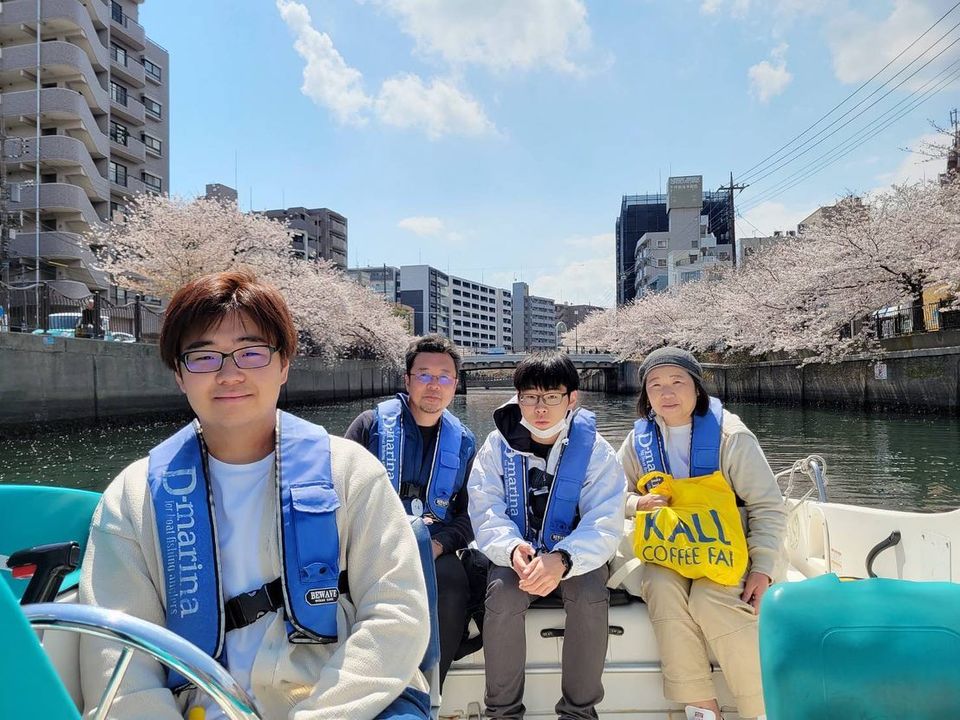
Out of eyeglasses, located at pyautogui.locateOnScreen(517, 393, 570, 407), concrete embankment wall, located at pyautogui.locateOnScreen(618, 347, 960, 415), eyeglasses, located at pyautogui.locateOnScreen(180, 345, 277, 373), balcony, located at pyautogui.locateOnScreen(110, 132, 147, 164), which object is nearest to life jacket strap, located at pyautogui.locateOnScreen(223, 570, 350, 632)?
eyeglasses, located at pyautogui.locateOnScreen(180, 345, 277, 373)

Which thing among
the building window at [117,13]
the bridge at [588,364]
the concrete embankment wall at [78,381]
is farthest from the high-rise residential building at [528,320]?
the concrete embankment wall at [78,381]

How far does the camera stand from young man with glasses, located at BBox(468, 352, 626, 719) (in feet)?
6.49

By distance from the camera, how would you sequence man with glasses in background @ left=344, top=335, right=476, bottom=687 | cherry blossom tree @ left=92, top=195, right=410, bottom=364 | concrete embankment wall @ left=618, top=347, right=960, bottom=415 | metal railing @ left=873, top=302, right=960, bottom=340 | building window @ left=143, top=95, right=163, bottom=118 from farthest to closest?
building window @ left=143, top=95, right=163, bottom=118
cherry blossom tree @ left=92, top=195, right=410, bottom=364
metal railing @ left=873, top=302, right=960, bottom=340
concrete embankment wall @ left=618, top=347, right=960, bottom=415
man with glasses in background @ left=344, top=335, right=476, bottom=687

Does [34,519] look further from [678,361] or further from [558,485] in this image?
[678,361]

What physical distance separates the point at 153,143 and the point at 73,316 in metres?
19.8

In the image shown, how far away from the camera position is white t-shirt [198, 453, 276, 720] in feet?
4.07

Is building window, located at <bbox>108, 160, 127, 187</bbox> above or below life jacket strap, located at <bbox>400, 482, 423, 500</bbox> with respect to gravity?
above

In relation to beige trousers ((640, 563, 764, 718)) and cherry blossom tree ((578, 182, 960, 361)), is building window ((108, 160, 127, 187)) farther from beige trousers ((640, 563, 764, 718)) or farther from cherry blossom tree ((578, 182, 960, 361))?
beige trousers ((640, 563, 764, 718))

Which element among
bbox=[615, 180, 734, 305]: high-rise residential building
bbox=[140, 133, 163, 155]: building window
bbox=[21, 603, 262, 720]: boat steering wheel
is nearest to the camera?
bbox=[21, 603, 262, 720]: boat steering wheel

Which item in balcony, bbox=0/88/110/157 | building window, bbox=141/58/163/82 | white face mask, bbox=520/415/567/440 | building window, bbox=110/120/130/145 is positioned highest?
building window, bbox=141/58/163/82

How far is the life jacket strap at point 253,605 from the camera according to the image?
1.24 m

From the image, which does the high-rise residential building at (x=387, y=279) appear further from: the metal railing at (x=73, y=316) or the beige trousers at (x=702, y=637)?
the beige trousers at (x=702, y=637)

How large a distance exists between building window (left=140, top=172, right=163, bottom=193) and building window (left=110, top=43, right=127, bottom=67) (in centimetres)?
532

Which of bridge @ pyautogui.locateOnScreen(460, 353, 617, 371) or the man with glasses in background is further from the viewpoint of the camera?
bridge @ pyautogui.locateOnScreen(460, 353, 617, 371)
